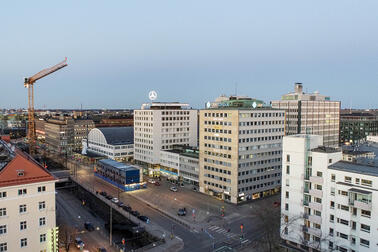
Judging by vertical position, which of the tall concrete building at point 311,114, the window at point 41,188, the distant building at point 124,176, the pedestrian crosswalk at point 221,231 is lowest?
the pedestrian crosswalk at point 221,231

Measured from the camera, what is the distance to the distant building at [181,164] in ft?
332

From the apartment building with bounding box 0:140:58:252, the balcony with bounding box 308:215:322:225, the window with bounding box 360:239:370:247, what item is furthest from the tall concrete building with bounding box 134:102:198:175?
the window with bounding box 360:239:370:247

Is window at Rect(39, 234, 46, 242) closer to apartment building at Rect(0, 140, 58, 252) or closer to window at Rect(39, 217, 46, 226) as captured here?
apartment building at Rect(0, 140, 58, 252)

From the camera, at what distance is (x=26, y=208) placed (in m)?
48.4

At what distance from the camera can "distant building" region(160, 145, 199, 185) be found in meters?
101

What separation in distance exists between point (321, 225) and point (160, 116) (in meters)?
81.0

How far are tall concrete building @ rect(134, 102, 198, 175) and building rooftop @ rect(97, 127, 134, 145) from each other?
1113 cm

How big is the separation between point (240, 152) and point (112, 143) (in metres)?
74.8

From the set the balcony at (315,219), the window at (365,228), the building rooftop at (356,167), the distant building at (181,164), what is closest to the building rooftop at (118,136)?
the distant building at (181,164)

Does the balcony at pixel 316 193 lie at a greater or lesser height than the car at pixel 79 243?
greater

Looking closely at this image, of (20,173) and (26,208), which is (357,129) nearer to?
(26,208)

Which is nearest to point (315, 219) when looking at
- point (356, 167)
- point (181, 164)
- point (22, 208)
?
point (356, 167)

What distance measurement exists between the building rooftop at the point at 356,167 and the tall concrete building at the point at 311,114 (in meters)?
74.3

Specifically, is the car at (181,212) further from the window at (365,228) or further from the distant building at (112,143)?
the distant building at (112,143)
